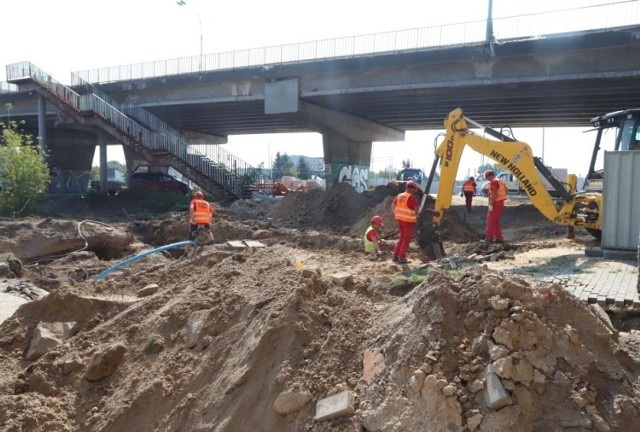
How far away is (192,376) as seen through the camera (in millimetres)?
4988

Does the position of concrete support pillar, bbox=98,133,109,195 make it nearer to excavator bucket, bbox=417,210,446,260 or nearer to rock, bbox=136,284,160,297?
excavator bucket, bbox=417,210,446,260

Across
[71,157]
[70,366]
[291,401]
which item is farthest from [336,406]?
[71,157]

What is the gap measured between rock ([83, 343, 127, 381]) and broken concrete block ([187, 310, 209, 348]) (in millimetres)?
736

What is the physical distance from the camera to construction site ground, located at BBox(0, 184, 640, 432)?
362cm

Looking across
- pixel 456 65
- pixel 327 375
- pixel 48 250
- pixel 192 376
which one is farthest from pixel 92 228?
pixel 456 65

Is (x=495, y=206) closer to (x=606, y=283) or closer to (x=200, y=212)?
(x=606, y=283)

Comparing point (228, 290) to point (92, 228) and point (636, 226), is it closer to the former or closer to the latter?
point (636, 226)

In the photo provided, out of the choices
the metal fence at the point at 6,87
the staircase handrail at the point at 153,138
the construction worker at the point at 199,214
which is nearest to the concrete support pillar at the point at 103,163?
the staircase handrail at the point at 153,138

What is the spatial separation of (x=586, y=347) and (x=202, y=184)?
2615 centimetres

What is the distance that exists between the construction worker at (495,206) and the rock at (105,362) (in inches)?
310

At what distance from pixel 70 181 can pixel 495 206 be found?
133ft

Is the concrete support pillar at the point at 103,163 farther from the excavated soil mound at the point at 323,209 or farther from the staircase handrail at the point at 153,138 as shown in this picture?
the excavated soil mound at the point at 323,209

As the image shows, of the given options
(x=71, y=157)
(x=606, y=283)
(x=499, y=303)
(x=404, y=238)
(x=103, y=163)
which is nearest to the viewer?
(x=499, y=303)

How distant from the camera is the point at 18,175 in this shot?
20219 mm
